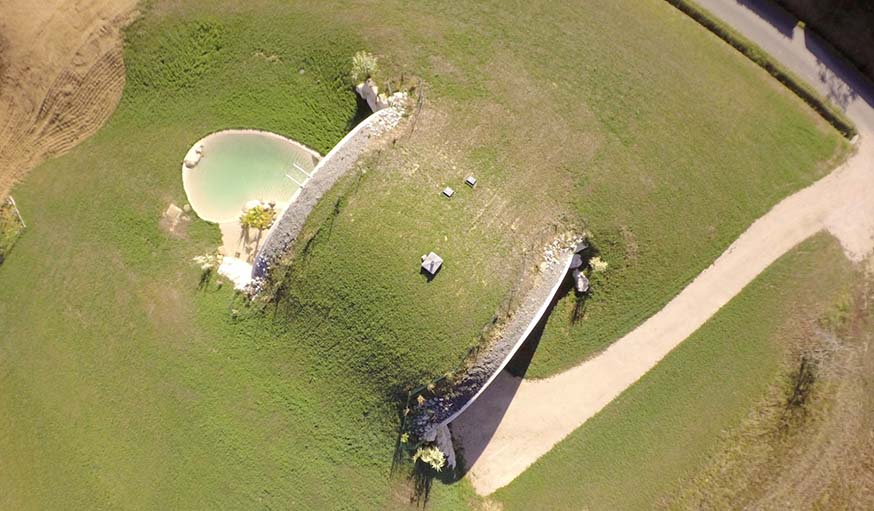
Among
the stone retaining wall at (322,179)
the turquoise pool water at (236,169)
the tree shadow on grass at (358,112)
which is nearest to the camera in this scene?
the stone retaining wall at (322,179)


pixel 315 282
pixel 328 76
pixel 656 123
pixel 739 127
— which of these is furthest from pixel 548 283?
pixel 328 76

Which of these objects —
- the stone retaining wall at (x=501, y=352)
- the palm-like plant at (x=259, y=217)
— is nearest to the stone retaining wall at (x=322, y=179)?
the palm-like plant at (x=259, y=217)

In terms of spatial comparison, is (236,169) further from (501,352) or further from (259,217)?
(501,352)

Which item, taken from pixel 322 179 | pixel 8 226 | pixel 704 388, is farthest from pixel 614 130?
pixel 8 226

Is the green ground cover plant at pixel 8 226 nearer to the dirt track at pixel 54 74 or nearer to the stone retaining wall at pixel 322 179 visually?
the dirt track at pixel 54 74

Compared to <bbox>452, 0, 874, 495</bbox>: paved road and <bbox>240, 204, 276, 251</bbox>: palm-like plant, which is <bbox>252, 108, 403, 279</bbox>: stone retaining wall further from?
<bbox>452, 0, 874, 495</bbox>: paved road

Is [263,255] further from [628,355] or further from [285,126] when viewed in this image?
[628,355]

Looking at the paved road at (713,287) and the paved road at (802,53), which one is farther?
the paved road at (802,53)

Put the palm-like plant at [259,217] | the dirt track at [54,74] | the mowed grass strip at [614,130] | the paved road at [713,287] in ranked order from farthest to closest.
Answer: the dirt track at [54,74]
the palm-like plant at [259,217]
the paved road at [713,287]
the mowed grass strip at [614,130]
